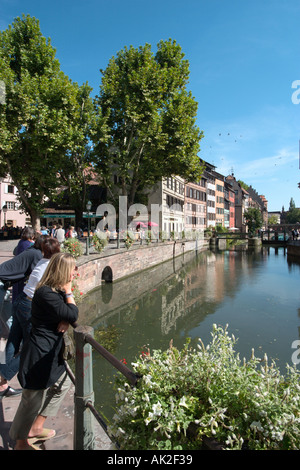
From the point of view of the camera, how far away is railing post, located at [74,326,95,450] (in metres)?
2.26

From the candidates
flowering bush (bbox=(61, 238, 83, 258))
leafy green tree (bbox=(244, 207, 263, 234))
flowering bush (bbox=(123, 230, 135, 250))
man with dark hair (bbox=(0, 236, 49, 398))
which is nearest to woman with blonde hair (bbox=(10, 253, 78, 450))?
man with dark hair (bbox=(0, 236, 49, 398))

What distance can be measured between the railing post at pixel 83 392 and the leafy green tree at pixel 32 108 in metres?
19.4

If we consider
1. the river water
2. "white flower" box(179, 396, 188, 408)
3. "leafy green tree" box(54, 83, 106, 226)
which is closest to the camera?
"white flower" box(179, 396, 188, 408)

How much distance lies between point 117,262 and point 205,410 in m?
18.3

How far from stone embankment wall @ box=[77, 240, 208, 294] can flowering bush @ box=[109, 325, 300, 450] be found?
1252 cm

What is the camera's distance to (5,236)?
1071 inches

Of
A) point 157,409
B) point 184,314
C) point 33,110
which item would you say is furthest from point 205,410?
point 33,110

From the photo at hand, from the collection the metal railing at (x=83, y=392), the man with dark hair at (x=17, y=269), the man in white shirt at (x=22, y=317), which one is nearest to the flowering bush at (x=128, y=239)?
the man with dark hair at (x=17, y=269)

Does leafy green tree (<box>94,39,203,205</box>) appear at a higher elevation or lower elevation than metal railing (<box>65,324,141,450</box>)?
higher

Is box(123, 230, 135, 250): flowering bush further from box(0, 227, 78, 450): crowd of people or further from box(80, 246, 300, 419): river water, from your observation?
box(0, 227, 78, 450): crowd of people

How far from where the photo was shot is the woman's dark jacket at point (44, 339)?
8.36 ft
